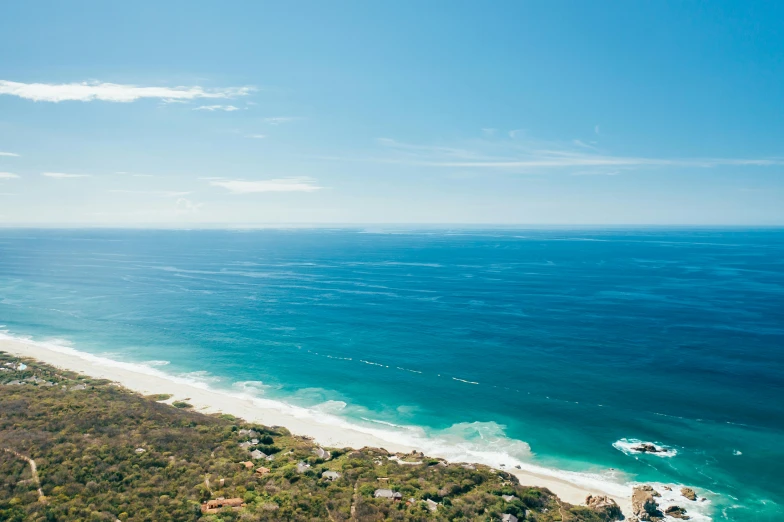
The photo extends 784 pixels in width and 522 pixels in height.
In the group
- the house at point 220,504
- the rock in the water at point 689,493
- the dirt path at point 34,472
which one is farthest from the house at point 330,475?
the rock in the water at point 689,493

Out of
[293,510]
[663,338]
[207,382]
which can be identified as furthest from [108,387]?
[663,338]

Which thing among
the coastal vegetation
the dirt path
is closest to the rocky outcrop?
the coastal vegetation

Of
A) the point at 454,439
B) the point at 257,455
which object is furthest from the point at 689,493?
the point at 257,455

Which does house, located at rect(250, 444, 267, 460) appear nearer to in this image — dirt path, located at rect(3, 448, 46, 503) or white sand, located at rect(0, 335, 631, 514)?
white sand, located at rect(0, 335, 631, 514)

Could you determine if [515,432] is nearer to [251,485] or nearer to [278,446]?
[278,446]

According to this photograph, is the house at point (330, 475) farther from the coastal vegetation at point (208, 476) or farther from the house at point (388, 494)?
the house at point (388, 494)

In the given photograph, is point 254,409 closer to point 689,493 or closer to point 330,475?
point 330,475
